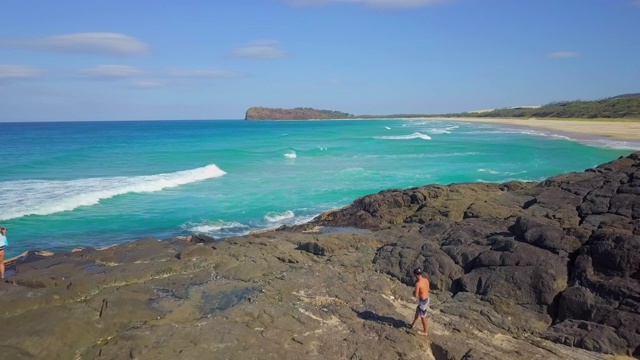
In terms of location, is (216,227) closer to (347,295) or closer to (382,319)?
(347,295)

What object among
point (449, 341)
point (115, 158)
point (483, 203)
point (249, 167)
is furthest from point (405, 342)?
point (115, 158)

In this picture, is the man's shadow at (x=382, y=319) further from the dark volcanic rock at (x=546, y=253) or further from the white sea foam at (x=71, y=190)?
the white sea foam at (x=71, y=190)

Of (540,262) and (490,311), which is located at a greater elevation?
(540,262)

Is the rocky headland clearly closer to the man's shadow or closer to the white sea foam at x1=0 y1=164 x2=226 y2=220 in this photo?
the man's shadow

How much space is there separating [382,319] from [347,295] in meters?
1.19

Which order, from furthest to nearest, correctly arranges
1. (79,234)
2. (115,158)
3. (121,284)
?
(115,158) < (79,234) < (121,284)

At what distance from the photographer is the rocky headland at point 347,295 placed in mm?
7930

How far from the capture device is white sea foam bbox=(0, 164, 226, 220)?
22394 millimetres

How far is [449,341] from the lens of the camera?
845 cm

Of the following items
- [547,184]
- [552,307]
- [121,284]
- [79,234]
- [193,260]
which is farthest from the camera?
[547,184]

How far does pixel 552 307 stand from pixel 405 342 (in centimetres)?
366

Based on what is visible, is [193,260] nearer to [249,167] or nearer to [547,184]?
[547,184]

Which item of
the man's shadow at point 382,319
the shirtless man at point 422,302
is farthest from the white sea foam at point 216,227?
the shirtless man at point 422,302

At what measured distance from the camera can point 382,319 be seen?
9.23 meters
